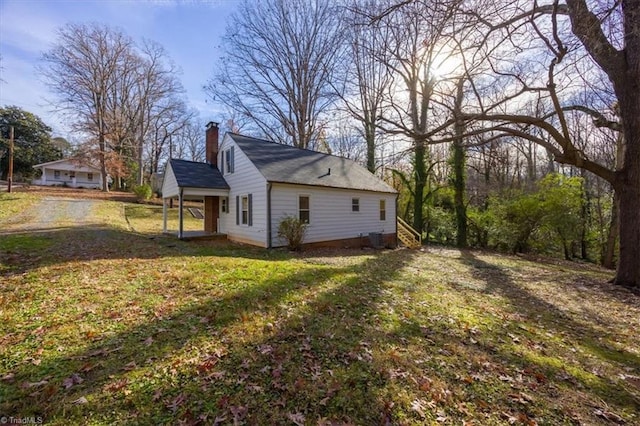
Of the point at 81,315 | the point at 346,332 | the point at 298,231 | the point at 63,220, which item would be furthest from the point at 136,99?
the point at 346,332

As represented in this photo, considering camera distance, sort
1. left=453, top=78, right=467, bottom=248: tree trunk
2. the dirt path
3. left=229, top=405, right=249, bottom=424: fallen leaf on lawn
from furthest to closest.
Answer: left=453, top=78, right=467, bottom=248: tree trunk, the dirt path, left=229, top=405, right=249, bottom=424: fallen leaf on lawn

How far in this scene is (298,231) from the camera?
11.7 metres

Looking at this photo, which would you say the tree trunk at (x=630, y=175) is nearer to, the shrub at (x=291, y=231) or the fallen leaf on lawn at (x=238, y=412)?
the shrub at (x=291, y=231)

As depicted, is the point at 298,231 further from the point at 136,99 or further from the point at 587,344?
the point at 136,99

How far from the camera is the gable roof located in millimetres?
12600

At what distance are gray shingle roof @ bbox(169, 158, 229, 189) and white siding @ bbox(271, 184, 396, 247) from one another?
3963 mm

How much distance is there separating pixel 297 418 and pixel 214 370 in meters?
1.14

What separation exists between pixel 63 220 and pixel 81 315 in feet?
48.7

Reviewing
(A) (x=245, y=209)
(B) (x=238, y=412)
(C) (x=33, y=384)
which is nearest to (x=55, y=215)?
(A) (x=245, y=209)

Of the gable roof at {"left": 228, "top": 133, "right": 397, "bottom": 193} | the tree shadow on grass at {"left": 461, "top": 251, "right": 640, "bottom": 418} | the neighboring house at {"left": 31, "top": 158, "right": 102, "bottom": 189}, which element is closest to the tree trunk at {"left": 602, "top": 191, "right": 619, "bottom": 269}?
the tree shadow on grass at {"left": 461, "top": 251, "right": 640, "bottom": 418}

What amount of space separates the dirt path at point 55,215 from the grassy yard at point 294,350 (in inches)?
311

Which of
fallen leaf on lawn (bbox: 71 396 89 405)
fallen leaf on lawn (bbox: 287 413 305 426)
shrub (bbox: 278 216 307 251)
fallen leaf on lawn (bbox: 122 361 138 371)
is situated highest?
shrub (bbox: 278 216 307 251)

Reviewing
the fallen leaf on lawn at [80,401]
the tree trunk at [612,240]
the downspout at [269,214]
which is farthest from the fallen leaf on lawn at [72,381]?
the tree trunk at [612,240]

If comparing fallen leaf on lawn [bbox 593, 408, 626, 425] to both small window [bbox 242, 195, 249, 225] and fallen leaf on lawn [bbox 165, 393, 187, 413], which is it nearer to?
fallen leaf on lawn [bbox 165, 393, 187, 413]
